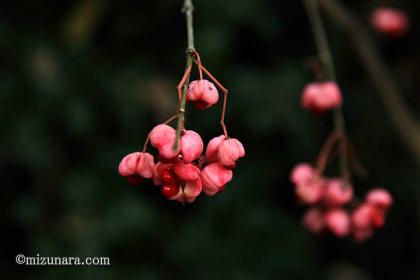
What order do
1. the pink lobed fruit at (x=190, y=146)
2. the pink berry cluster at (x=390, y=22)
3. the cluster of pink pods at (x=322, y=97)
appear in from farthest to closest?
the pink berry cluster at (x=390, y=22)
the cluster of pink pods at (x=322, y=97)
the pink lobed fruit at (x=190, y=146)

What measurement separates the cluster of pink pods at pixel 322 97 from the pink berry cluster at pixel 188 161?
2.35ft

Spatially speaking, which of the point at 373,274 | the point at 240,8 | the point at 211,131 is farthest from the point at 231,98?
the point at 373,274

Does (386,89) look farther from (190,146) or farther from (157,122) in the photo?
(190,146)

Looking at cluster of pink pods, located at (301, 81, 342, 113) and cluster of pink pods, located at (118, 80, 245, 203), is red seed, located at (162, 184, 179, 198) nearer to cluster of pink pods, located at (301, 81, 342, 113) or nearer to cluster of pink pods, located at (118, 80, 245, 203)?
cluster of pink pods, located at (118, 80, 245, 203)

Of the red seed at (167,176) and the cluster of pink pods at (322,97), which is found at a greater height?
the cluster of pink pods at (322,97)

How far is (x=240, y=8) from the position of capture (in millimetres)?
2576

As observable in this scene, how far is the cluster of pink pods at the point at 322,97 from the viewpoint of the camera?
179cm

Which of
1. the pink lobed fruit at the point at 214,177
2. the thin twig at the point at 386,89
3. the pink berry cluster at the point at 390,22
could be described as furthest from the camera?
the pink berry cluster at the point at 390,22

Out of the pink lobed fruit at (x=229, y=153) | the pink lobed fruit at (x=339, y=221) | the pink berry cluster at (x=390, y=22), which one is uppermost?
the pink berry cluster at (x=390, y=22)

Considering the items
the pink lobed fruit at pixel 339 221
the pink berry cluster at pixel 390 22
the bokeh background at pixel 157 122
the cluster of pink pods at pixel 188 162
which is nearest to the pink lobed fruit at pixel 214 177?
the cluster of pink pods at pixel 188 162

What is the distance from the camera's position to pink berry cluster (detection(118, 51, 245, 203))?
0.96 m

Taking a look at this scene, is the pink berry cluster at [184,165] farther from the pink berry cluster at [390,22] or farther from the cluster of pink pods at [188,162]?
the pink berry cluster at [390,22]

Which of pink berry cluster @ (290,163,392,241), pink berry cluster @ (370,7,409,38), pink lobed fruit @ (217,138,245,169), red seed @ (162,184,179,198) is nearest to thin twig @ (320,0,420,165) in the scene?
pink berry cluster @ (370,7,409,38)

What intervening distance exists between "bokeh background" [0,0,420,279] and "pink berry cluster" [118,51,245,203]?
1.28m
